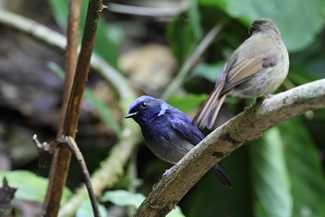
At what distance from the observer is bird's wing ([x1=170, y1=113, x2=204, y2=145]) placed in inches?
70.5

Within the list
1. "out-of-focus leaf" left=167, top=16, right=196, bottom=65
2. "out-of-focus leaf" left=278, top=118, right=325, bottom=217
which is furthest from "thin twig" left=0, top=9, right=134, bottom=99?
"out-of-focus leaf" left=278, top=118, right=325, bottom=217

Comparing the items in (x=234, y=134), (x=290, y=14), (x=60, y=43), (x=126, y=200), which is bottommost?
(x=126, y=200)

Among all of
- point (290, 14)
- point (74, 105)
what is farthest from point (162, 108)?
point (290, 14)

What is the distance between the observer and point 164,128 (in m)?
1.84

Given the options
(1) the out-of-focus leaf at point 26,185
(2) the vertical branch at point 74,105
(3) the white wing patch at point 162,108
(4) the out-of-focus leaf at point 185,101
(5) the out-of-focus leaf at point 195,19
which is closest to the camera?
(2) the vertical branch at point 74,105

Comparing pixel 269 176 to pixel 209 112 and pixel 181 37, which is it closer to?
pixel 181 37

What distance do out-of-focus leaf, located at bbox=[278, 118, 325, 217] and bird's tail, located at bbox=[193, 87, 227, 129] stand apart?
7.81ft

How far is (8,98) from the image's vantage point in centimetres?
415

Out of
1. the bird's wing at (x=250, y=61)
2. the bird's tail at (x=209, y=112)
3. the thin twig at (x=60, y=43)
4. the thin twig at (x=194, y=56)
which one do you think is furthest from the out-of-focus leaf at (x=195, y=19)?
the bird's tail at (x=209, y=112)

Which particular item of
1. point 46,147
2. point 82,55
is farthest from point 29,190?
point 82,55

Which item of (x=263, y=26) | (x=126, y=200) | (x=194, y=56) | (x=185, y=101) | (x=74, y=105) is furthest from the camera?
(x=194, y=56)

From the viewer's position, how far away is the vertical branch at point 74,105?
172 centimetres

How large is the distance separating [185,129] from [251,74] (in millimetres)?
461

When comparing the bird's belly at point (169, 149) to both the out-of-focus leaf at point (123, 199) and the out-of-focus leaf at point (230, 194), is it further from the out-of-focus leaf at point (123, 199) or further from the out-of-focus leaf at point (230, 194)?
the out-of-focus leaf at point (230, 194)
